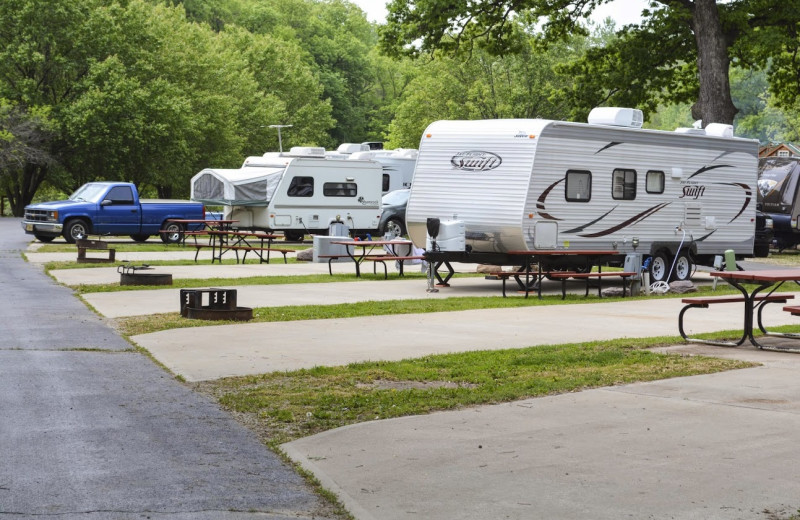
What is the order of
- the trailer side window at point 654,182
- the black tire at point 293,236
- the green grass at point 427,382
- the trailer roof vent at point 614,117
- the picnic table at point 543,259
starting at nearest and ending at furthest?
the green grass at point 427,382 < the picnic table at point 543,259 < the trailer roof vent at point 614,117 < the trailer side window at point 654,182 < the black tire at point 293,236

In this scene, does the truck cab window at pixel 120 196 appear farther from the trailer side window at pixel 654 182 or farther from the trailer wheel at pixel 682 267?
the trailer wheel at pixel 682 267

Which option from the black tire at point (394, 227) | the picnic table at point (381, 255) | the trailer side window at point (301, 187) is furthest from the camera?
the black tire at point (394, 227)

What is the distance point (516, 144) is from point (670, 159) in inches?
157

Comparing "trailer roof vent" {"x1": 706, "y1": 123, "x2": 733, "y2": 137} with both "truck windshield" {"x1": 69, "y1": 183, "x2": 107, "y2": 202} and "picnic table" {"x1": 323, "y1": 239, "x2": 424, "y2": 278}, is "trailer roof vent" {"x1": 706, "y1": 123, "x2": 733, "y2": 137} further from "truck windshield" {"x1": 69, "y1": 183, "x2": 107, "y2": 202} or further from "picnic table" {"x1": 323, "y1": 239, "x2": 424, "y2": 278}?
"truck windshield" {"x1": 69, "y1": 183, "x2": 107, "y2": 202}

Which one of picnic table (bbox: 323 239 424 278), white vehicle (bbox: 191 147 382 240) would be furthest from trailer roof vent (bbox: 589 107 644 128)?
white vehicle (bbox: 191 147 382 240)

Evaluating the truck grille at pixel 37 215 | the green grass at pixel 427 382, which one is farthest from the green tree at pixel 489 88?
the green grass at pixel 427 382

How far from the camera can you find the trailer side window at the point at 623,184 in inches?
806

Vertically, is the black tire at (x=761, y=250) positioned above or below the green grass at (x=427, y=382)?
above

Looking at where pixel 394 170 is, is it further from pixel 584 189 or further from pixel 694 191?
pixel 584 189

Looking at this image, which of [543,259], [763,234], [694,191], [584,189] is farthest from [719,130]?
[763,234]

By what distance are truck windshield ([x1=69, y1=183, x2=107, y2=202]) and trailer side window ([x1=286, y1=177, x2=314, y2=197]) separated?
217 inches

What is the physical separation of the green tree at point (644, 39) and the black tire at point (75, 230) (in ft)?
33.5

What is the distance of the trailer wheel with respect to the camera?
71.8 ft

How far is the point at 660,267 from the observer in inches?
856
